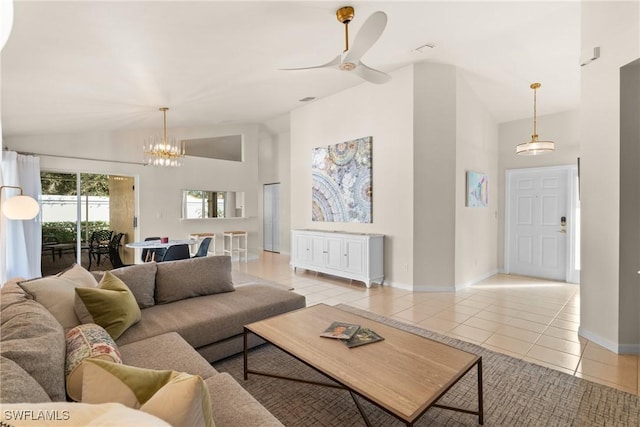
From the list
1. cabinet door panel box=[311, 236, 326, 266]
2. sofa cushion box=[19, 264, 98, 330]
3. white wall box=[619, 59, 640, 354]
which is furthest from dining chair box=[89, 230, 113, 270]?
white wall box=[619, 59, 640, 354]

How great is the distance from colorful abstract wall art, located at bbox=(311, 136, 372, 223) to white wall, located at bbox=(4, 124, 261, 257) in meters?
2.38

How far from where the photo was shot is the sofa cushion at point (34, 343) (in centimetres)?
109

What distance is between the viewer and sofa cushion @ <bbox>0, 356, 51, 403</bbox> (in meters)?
0.85

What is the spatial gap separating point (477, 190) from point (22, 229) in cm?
707

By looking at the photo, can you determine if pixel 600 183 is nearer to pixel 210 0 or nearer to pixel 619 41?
pixel 619 41

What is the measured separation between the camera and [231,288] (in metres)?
3.15

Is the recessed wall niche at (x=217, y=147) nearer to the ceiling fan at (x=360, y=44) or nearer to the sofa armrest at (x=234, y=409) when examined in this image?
the ceiling fan at (x=360, y=44)

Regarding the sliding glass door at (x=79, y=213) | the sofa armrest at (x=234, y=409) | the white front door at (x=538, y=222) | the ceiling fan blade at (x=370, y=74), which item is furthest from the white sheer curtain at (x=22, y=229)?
the white front door at (x=538, y=222)

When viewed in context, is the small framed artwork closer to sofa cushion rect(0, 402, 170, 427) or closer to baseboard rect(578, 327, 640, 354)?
baseboard rect(578, 327, 640, 354)

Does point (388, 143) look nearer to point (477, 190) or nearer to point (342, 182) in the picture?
point (342, 182)

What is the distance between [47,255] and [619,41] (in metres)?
8.19

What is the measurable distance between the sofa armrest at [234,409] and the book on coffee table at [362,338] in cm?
76

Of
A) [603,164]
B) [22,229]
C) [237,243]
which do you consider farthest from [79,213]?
[603,164]

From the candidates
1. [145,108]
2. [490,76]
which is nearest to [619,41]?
[490,76]
